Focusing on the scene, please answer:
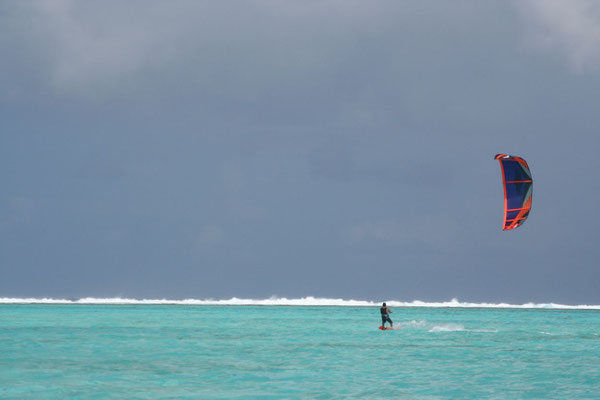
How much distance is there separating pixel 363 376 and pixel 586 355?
55.1 feet

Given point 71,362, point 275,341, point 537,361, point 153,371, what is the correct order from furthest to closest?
1. point 275,341
2. point 537,361
3. point 71,362
4. point 153,371

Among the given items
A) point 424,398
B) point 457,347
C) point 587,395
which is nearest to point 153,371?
point 424,398

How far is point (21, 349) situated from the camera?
3931cm

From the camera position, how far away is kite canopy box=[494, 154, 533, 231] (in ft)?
125

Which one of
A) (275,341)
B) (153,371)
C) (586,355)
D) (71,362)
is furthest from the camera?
(275,341)

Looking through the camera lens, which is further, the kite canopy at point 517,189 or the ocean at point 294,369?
the kite canopy at point 517,189

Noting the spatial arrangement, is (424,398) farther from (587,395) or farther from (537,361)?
(537,361)

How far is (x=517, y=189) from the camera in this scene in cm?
3878

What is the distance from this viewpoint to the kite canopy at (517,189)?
125 feet

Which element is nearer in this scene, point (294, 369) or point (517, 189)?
point (294, 369)

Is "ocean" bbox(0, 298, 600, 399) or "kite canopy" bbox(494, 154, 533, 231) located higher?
"kite canopy" bbox(494, 154, 533, 231)

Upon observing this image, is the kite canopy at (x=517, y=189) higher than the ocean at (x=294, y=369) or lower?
higher

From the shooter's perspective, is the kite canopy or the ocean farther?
the kite canopy

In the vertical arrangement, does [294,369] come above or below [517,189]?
below
